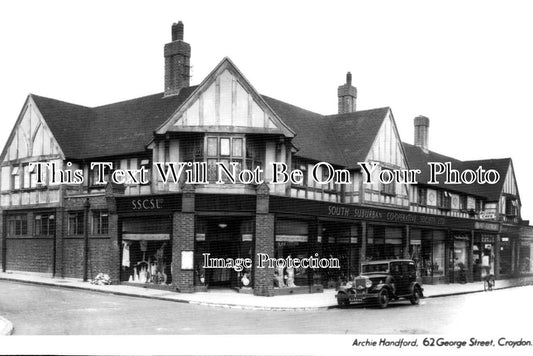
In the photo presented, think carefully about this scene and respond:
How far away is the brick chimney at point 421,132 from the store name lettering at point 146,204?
18380 millimetres

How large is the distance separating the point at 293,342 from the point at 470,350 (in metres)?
2.63

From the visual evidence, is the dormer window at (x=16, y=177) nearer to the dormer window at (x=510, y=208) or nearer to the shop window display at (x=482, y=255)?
the dormer window at (x=510, y=208)

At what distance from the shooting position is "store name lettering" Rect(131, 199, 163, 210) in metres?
19.3

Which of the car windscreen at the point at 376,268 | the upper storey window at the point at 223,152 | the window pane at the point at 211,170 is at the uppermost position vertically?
the upper storey window at the point at 223,152

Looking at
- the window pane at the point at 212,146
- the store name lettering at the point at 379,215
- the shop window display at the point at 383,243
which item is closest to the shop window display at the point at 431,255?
the store name lettering at the point at 379,215

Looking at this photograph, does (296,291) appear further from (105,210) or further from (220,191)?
(105,210)

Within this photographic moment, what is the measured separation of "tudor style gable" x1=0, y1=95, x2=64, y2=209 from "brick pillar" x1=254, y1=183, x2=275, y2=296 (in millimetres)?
9373

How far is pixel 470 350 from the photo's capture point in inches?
326

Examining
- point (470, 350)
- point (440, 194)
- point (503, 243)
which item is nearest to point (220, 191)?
point (470, 350)

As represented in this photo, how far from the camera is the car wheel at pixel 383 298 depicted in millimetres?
16203

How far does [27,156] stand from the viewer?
79.5 feet

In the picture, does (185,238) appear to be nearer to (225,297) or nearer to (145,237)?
(145,237)

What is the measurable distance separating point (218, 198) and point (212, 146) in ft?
6.03

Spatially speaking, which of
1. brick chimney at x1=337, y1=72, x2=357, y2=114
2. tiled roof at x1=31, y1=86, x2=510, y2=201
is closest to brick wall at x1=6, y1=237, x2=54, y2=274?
tiled roof at x1=31, y1=86, x2=510, y2=201
